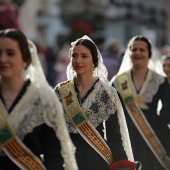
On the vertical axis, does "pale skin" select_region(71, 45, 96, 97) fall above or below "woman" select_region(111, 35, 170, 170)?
above

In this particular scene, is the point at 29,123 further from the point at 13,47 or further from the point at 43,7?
the point at 43,7

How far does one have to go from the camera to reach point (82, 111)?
6.15 meters

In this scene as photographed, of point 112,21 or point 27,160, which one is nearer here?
point 27,160

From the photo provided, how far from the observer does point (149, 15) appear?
5603cm

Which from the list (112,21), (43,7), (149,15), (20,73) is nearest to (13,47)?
(20,73)

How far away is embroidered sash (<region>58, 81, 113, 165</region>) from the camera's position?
6.09 m

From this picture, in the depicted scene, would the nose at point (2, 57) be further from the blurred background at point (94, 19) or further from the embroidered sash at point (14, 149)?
the blurred background at point (94, 19)

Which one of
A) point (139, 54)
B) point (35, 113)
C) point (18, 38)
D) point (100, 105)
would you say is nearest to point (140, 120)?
point (139, 54)

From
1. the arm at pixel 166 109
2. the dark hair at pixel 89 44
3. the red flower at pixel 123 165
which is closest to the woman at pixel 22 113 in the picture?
the red flower at pixel 123 165

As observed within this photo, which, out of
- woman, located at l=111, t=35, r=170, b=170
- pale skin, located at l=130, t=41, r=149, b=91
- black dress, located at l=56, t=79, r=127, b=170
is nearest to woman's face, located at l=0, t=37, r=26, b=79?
black dress, located at l=56, t=79, r=127, b=170

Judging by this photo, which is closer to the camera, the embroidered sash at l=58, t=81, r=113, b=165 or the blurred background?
the embroidered sash at l=58, t=81, r=113, b=165

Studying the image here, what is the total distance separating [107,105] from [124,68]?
2.17 meters

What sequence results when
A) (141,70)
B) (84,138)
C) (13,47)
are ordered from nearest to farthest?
(13,47)
(84,138)
(141,70)

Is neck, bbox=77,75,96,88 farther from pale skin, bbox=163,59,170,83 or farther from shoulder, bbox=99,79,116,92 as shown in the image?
pale skin, bbox=163,59,170,83
